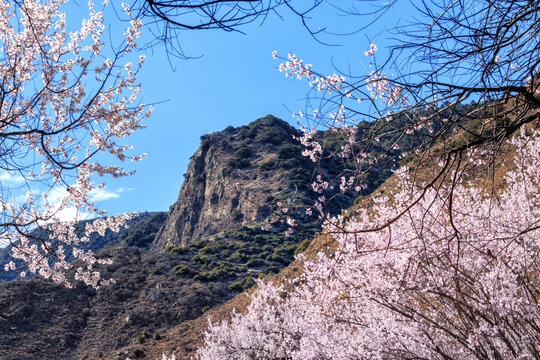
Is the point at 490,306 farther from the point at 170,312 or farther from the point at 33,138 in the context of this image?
the point at 170,312

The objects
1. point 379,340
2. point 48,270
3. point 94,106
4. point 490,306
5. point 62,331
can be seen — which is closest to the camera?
point 490,306

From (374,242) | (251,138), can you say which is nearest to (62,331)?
(374,242)

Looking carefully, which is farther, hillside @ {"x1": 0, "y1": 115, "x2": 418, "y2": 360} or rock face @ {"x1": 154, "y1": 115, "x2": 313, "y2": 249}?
rock face @ {"x1": 154, "y1": 115, "x2": 313, "y2": 249}

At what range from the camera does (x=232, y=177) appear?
69.0 metres

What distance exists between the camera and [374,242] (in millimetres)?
7602

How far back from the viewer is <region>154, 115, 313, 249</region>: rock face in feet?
195

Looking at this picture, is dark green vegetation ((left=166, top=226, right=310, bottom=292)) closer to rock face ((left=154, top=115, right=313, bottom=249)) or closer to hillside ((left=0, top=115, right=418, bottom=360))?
hillside ((left=0, top=115, right=418, bottom=360))

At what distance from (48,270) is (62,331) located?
24291mm

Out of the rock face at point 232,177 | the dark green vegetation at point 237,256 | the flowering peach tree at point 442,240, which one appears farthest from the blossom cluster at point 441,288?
the rock face at point 232,177

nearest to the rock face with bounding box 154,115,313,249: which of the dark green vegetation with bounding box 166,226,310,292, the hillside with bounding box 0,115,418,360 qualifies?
the hillside with bounding box 0,115,418,360

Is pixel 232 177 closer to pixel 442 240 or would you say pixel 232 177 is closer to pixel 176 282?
pixel 176 282

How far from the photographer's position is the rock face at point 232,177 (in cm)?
5944

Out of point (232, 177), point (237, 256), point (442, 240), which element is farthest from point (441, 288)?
point (232, 177)

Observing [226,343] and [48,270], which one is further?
[226,343]
